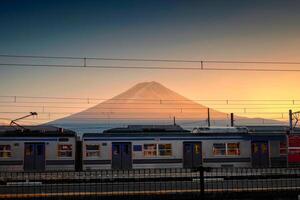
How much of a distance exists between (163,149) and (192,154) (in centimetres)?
193

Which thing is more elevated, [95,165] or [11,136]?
[11,136]

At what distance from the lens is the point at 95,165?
27.0 m

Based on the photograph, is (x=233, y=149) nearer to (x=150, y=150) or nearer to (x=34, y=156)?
(x=150, y=150)

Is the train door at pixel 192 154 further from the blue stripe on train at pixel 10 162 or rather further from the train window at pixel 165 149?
the blue stripe on train at pixel 10 162

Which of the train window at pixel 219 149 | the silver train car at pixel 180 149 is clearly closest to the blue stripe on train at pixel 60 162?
the silver train car at pixel 180 149

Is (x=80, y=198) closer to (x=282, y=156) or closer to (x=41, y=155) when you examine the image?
(x=41, y=155)

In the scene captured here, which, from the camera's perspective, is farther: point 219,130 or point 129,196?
point 219,130

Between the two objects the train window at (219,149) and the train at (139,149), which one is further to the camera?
the train window at (219,149)

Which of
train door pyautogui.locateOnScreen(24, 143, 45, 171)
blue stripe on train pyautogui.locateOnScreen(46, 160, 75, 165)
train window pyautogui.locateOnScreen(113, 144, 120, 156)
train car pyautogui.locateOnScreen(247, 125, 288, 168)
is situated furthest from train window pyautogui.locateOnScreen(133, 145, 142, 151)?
train car pyautogui.locateOnScreen(247, 125, 288, 168)

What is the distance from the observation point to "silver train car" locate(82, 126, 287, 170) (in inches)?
1069

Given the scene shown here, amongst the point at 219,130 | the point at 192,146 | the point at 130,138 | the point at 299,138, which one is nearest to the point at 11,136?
the point at 130,138

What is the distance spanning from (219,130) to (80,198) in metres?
19.8

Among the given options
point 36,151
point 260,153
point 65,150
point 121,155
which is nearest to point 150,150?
point 121,155

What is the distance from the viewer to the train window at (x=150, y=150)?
1083 inches
